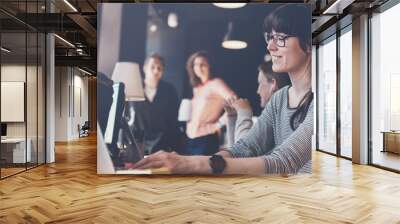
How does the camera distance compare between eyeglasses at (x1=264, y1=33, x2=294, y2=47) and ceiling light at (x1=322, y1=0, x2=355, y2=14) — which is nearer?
eyeglasses at (x1=264, y1=33, x2=294, y2=47)

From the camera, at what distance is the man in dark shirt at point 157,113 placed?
6582 mm

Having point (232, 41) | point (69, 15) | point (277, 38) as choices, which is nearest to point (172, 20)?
point (232, 41)


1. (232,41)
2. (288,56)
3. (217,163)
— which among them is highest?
(232,41)

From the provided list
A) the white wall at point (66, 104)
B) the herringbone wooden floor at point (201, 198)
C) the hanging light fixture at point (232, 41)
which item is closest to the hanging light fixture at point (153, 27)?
the hanging light fixture at point (232, 41)

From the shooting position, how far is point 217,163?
6559 mm

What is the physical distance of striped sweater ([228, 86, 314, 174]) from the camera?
6535mm

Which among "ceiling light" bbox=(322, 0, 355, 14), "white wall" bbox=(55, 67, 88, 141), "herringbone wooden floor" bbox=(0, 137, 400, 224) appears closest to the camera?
"herringbone wooden floor" bbox=(0, 137, 400, 224)

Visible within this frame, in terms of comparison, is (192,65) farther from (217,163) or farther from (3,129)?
(3,129)

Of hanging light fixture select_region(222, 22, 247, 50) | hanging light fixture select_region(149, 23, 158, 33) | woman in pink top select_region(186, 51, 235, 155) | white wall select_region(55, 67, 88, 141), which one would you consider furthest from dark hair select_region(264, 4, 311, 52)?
white wall select_region(55, 67, 88, 141)

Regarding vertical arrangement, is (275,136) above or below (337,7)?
below

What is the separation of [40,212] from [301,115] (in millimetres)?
4259

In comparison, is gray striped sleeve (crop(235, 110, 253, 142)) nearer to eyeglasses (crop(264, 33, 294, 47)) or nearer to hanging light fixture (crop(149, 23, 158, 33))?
eyeglasses (crop(264, 33, 294, 47))

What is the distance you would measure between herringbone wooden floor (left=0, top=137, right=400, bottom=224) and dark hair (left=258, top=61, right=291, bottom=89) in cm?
158

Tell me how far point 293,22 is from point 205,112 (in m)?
2.13
